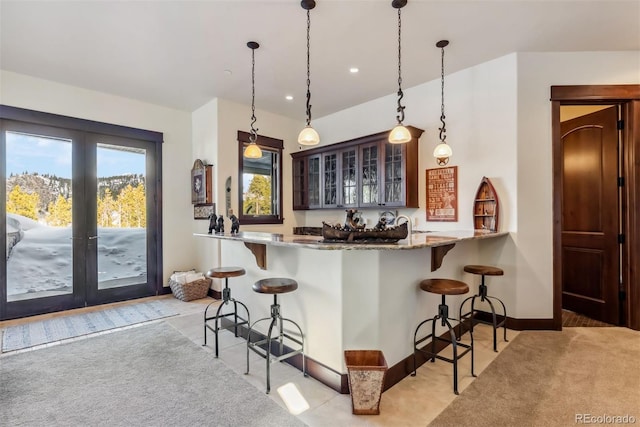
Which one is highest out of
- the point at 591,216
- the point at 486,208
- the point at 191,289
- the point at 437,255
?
the point at 486,208

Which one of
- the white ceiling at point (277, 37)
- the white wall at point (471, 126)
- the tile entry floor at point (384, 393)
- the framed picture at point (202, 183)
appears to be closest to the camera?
the tile entry floor at point (384, 393)

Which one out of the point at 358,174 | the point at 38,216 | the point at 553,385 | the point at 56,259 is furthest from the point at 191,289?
the point at 553,385

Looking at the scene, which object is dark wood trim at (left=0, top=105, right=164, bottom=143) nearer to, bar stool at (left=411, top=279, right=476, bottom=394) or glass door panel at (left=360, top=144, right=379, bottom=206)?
glass door panel at (left=360, top=144, right=379, bottom=206)

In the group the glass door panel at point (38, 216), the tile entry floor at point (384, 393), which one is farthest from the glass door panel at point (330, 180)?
the glass door panel at point (38, 216)

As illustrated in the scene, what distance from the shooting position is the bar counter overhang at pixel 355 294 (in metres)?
2.25

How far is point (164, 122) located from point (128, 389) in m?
4.05

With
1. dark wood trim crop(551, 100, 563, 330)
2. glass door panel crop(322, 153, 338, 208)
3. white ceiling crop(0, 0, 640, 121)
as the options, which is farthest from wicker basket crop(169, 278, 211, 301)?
dark wood trim crop(551, 100, 563, 330)

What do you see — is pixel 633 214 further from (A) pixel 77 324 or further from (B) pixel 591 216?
(A) pixel 77 324

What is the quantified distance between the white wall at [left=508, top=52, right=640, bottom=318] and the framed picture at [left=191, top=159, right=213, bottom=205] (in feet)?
13.4

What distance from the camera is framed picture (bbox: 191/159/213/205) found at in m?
4.77

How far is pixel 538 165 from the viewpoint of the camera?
340 centimetres

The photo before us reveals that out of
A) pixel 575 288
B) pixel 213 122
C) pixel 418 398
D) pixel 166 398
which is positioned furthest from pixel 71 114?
pixel 575 288

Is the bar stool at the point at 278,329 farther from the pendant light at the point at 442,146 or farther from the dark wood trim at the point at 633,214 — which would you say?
the dark wood trim at the point at 633,214

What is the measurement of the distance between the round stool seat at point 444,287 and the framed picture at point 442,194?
1654 mm
